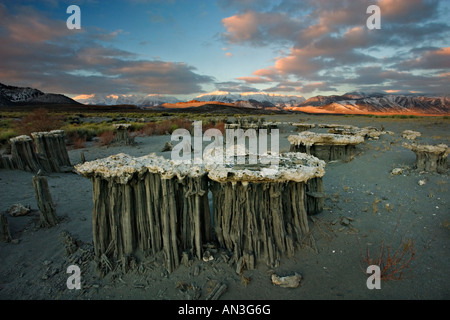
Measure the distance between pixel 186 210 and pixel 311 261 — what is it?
2324mm

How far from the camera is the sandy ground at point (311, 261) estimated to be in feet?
11.9

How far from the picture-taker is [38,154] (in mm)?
10203

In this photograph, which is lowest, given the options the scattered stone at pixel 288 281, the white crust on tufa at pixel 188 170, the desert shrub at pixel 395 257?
the scattered stone at pixel 288 281

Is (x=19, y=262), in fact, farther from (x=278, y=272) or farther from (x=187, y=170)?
(x=278, y=272)

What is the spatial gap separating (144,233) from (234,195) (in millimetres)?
1775

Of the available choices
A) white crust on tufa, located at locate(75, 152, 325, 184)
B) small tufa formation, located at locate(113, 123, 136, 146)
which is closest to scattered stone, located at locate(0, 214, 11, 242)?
white crust on tufa, located at locate(75, 152, 325, 184)

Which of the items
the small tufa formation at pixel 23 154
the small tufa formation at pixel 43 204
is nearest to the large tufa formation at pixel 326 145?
the small tufa formation at pixel 43 204

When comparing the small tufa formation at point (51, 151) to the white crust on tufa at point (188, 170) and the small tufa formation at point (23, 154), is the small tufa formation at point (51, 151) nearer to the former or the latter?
the small tufa formation at point (23, 154)

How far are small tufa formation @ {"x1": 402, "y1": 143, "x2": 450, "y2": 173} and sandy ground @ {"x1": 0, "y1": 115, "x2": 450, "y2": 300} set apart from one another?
2.39 ft

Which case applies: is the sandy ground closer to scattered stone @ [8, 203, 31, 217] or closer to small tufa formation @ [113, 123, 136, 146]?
scattered stone @ [8, 203, 31, 217]

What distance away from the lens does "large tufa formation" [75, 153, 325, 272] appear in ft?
13.5

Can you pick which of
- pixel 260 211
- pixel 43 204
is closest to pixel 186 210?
pixel 260 211

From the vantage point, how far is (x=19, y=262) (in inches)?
181

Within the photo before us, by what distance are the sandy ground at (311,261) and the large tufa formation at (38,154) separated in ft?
11.0
